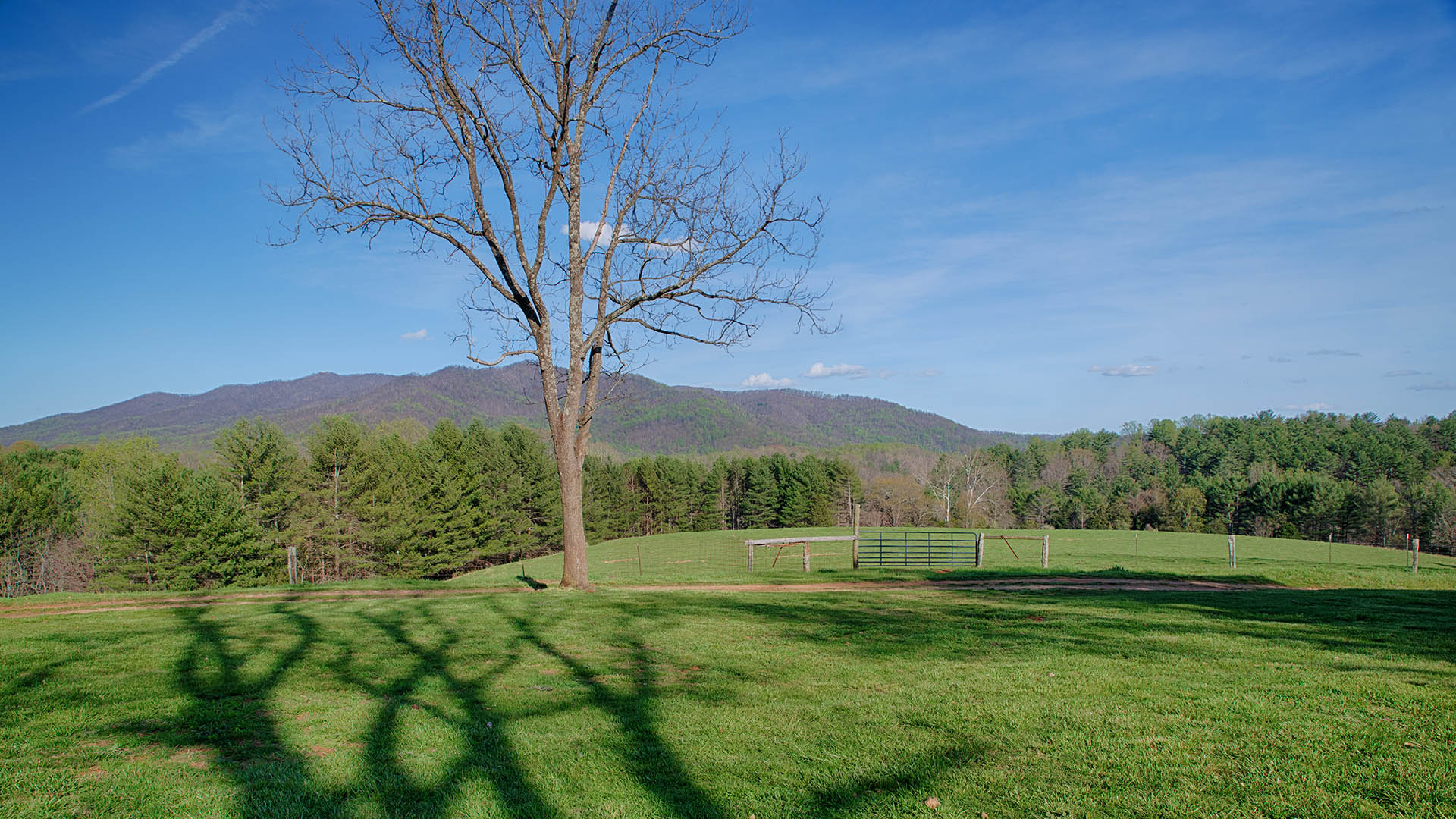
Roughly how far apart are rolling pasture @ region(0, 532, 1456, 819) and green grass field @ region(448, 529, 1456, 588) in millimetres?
7451

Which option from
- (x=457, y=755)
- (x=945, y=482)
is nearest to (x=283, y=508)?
(x=457, y=755)

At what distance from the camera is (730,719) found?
539 cm

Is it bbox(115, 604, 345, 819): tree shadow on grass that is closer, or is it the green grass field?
bbox(115, 604, 345, 819): tree shadow on grass

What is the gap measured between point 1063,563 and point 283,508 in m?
Result: 38.4

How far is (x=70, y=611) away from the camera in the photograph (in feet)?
36.0

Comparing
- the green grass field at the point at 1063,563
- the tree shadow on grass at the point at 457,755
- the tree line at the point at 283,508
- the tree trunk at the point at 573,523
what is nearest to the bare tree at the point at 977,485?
the green grass field at the point at 1063,563

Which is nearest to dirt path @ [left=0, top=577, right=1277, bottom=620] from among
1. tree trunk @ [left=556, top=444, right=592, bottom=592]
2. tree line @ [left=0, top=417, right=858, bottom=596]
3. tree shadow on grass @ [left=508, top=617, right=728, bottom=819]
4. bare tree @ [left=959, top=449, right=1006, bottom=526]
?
tree trunk @ [left=556, top=444, right=592, bottom=592]

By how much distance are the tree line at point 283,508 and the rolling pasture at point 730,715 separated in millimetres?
24446

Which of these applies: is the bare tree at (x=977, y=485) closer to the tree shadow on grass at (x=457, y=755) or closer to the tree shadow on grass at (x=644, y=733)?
the tree shadow on grass at (x=644, y=733)

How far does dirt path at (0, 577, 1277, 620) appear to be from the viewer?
452 inches

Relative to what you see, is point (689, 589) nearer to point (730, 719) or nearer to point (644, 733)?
point (730, 719)

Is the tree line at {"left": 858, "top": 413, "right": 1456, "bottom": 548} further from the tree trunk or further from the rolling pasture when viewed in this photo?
the rolling pasture

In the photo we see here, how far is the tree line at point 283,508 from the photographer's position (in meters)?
30.1

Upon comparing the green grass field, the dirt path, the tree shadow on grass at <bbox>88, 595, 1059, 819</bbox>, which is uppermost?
the tree shadow on grass at <bbox>88, 595, 1059, 819</bbox>
